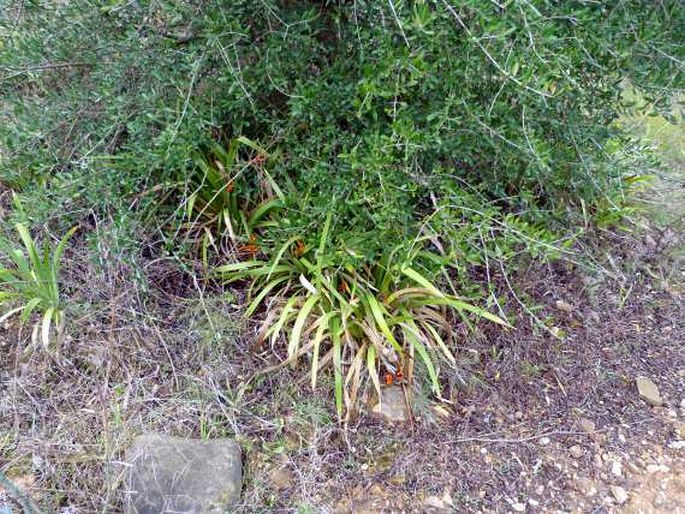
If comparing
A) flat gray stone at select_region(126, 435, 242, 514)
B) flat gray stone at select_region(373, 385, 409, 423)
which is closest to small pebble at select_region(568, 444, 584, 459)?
flat gray stone at select_region(373, 385, 409, 423)

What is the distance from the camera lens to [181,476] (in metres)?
1.85

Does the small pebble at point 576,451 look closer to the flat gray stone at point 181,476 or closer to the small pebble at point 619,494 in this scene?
the small pebble at point 619,494

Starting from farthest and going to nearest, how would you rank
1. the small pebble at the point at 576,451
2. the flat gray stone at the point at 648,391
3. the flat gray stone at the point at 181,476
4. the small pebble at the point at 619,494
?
the flat gray stone at the point at 648,391
the small pebble at the point at 576,451
the small pebble at the point at 619,494
the flat gray stone at the point at 181,476

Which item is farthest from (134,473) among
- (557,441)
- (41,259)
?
(557,441)

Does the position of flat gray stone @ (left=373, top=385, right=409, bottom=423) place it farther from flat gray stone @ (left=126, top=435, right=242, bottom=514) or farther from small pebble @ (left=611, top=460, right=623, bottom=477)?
small pebble @ (left=611, top=460, right=623, bottom=477)

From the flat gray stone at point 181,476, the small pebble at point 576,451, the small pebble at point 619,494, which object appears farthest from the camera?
the small pebble at point 576,451

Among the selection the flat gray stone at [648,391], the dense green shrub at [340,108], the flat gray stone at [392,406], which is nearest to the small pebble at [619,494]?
the flat gray stone at [648,391]

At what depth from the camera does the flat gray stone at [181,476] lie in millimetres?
1805

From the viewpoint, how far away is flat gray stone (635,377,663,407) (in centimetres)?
235

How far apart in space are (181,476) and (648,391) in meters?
1.91

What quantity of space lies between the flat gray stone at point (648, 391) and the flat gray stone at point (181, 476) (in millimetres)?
1695

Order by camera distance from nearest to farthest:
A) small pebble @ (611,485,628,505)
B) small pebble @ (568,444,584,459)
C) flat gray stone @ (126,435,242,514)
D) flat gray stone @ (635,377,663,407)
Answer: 1. flat gray stone @ (126,435,242,514)
2. small pebble @ (611,485,628,505)
3. small pebble @ (568,444,584,459)
4. flat gray stone @ (635,377,663,407)

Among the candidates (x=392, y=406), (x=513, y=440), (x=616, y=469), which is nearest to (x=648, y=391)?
(x=616, y=469)

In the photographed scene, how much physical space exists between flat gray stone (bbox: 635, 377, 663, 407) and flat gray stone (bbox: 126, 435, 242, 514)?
1695mm
